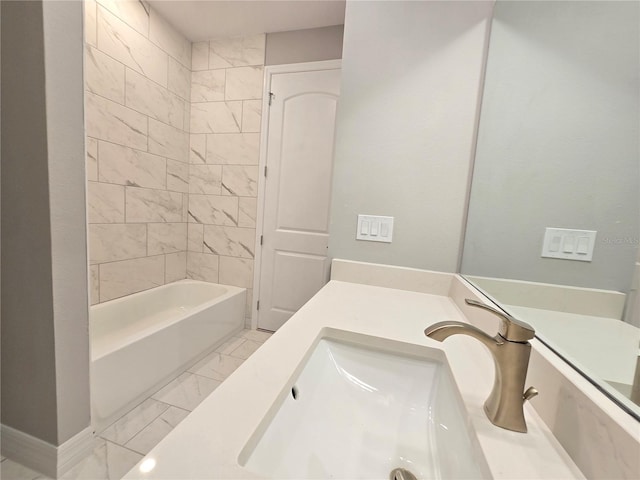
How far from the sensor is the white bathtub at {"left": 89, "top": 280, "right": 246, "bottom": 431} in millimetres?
1373

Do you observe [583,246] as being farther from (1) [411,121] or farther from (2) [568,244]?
(1) [411,121]

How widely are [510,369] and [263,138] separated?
2359 mm

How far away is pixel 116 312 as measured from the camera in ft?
6.52

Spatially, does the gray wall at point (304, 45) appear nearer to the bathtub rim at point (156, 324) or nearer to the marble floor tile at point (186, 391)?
the bathtub rim at point (156, 324)

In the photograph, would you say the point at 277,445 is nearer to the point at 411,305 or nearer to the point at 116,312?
the point at 411,305

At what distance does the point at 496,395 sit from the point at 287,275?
83.1 inches

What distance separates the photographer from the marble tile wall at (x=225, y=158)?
2.38 meters

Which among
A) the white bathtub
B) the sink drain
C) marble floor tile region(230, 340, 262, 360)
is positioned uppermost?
the sink drain

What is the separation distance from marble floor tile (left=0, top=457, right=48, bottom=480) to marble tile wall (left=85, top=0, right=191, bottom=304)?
0.94m

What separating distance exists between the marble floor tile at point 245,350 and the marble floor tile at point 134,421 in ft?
2.05

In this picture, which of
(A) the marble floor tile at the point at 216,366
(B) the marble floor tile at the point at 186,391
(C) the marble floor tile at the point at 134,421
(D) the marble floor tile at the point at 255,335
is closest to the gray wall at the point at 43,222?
(C) the marble floor tile at the point at 134,421

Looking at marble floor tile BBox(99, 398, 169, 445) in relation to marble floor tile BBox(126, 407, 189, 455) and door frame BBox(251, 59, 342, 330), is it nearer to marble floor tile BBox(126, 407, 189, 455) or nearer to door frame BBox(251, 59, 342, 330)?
marble floor tile BBox(126, 407, 189, 455)

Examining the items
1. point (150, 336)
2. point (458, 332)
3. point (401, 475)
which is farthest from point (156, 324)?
point (458, 332)

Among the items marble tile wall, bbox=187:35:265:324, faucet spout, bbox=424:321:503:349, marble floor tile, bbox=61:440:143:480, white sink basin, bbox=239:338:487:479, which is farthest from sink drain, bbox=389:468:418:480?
marble tile wall, bbox=187:35:265:324
